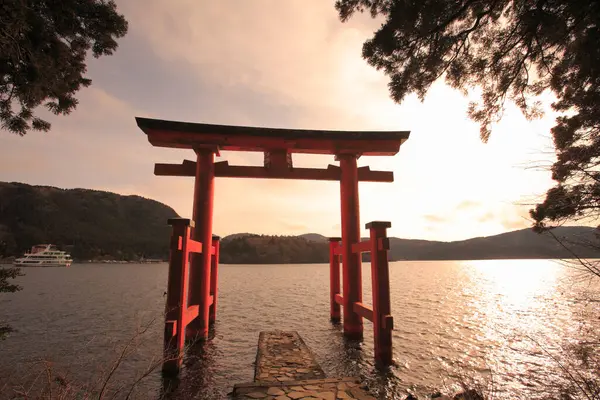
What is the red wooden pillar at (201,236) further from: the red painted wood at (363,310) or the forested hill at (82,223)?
the forested hill at (82,223)

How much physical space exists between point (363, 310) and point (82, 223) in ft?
429

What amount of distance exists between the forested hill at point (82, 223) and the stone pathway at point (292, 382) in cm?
9793

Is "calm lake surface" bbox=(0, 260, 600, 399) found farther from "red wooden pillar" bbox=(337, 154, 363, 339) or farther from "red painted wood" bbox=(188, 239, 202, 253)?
"red painted wood" bbox=(188, 239, 202, 253)

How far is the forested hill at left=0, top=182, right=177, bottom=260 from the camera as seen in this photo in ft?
318

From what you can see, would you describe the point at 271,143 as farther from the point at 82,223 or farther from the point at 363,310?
the point at 82,223

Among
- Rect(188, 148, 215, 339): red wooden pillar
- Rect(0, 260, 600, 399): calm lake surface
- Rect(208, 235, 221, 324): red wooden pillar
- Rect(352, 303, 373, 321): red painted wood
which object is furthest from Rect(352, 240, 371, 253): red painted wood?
Rect(208, 235, 221, 324): red wooden pillar

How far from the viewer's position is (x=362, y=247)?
7680 millimetres

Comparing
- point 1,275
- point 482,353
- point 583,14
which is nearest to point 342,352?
point 482,353

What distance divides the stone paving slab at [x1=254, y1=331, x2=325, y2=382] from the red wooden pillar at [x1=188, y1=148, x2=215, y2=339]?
1826mm

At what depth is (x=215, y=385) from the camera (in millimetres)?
6082

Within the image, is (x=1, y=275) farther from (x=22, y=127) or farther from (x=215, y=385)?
(x=215, y=385)

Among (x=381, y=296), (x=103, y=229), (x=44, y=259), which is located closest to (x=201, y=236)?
(x=381, y=296)

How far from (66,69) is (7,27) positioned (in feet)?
5.30

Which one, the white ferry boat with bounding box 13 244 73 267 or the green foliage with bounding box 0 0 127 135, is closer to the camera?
the green foliage with bounding box 0 0 127 135
